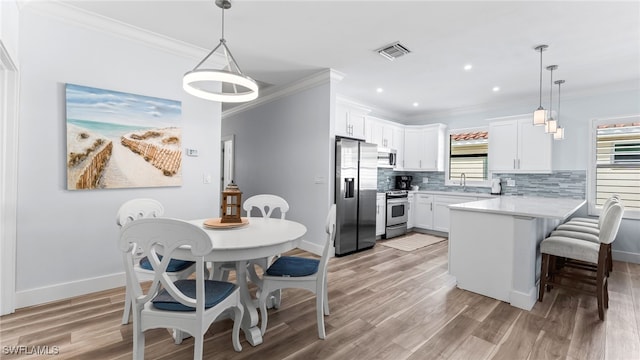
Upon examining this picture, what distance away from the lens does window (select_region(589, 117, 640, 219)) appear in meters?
4.13

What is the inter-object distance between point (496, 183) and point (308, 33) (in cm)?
434

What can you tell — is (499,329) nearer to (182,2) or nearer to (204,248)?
(204,248)

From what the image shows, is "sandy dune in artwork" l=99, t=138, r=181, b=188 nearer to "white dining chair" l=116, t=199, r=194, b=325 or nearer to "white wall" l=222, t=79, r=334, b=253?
"white dining chair" l=116, t=199, r=194, b=325

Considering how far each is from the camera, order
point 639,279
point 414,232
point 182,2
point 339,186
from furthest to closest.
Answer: point 414,232
point 339,186
point 639,279
point 182,2

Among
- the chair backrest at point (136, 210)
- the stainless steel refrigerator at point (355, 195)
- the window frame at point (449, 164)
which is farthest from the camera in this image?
the window frame at point (449, 164)

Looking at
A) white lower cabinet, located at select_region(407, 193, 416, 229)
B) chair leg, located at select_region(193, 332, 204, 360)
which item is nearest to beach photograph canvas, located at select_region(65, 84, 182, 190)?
chair leg, located at select_region(193, 332, 204, 360)

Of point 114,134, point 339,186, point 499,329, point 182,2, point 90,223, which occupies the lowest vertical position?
point 499,329

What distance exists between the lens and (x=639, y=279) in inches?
132

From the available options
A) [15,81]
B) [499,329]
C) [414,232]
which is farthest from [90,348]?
[414,232]

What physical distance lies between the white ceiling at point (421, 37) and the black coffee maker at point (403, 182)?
93.7 inches

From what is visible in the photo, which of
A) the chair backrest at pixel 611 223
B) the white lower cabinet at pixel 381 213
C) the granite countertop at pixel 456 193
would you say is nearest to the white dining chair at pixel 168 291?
the chair backrest at pixel 611 223

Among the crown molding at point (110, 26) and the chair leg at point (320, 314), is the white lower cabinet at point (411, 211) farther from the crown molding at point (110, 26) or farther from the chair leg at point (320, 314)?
the crown molding at point (110, 26)

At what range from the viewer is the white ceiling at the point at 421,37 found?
8.07 ft

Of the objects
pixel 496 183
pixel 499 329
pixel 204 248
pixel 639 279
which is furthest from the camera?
pixel 496 183
